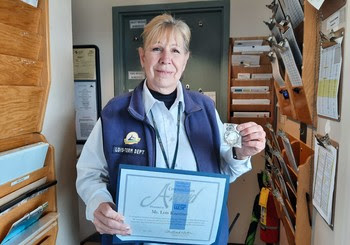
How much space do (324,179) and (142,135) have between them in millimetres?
688

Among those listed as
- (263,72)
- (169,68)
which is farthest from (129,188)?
(263,72)

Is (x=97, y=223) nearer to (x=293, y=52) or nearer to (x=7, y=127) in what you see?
(x=7, y=127)

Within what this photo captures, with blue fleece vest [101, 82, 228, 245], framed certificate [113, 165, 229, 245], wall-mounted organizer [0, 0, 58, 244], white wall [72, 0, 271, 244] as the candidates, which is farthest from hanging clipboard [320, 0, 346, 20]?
white wall [72, 0, 271, 244]

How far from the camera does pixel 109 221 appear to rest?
873 mm

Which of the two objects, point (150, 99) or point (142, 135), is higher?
point (150, 99)

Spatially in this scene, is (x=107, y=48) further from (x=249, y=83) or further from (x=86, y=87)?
(x=249, y=83)

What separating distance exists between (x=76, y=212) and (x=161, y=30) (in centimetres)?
113

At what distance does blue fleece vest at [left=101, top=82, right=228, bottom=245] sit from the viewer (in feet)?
3.35

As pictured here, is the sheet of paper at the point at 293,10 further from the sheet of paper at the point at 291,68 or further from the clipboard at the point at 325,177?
the clipboard at the point at 325,177

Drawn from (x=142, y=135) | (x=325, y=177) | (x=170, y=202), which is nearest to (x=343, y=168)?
(x=325, y=177)

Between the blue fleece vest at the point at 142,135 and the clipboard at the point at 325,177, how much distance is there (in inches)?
14.3

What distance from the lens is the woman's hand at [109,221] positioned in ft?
2.85

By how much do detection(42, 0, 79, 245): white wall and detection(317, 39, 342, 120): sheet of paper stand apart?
3.86 ft

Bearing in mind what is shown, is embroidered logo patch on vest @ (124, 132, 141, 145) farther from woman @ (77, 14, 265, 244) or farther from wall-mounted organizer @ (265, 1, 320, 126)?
wall-mounted organizer @ (265, 1, 320, 126)
